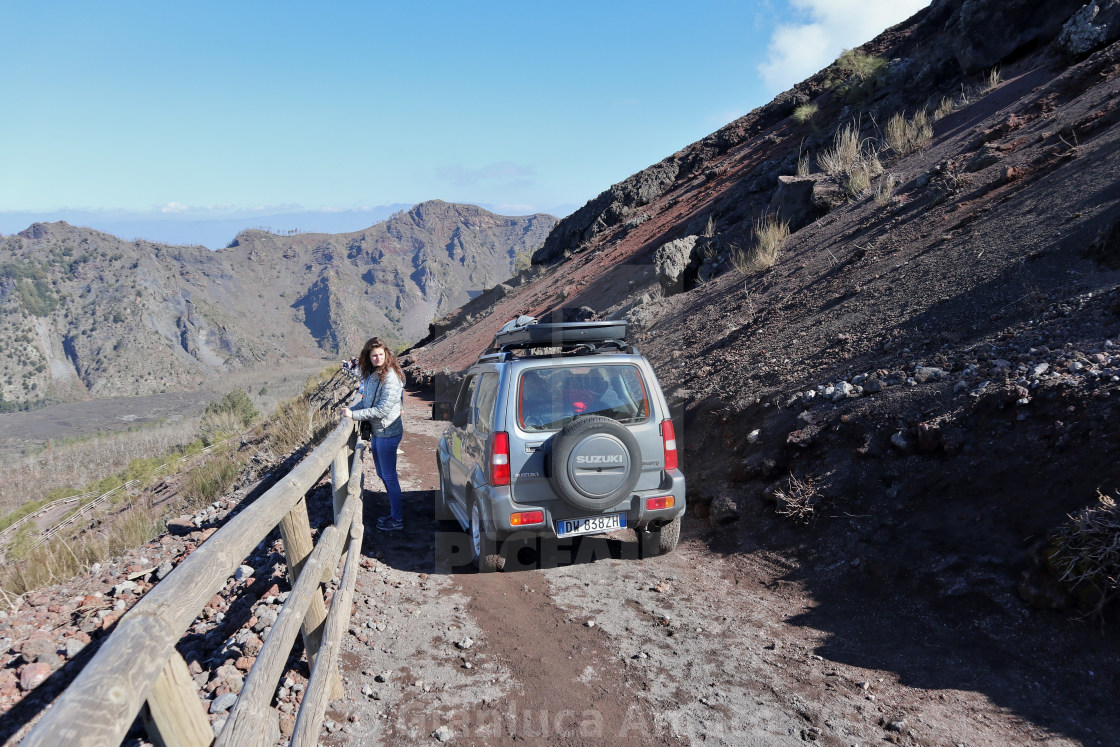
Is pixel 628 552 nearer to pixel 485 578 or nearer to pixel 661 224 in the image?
pixel 485 578

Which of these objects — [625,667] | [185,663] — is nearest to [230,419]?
[625,667]

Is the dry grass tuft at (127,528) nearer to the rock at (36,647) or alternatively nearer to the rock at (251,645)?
the rock at (36,647)

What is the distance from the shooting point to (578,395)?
5.35 meters

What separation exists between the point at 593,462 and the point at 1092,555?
112 inches

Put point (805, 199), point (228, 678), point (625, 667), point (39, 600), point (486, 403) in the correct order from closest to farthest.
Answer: point (228, 678) → point (625, 667) → point (39, 600) → point (486, 403) → point (805, 199)

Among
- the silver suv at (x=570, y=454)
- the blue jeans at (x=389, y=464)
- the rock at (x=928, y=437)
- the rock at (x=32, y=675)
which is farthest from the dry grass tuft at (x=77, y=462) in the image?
the rock at (x=928, y=437)

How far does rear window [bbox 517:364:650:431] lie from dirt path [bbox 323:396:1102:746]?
1297 mm

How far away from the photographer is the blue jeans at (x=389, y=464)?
21.8 ft

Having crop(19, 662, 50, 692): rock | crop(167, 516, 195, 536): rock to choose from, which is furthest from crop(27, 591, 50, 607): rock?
crop(19, 662, 50, 692): rock

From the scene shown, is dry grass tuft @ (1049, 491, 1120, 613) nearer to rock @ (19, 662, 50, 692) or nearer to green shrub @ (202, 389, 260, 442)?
rock @ (19, 662, 50, 692)

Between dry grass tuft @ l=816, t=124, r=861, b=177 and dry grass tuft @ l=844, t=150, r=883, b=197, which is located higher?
dry grass tuft @ l=816, t=124, r=861, b=177

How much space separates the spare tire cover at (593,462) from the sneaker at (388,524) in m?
2.46

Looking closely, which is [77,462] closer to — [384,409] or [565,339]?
[384,409]

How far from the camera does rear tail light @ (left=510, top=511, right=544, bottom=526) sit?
5012 millimetres
